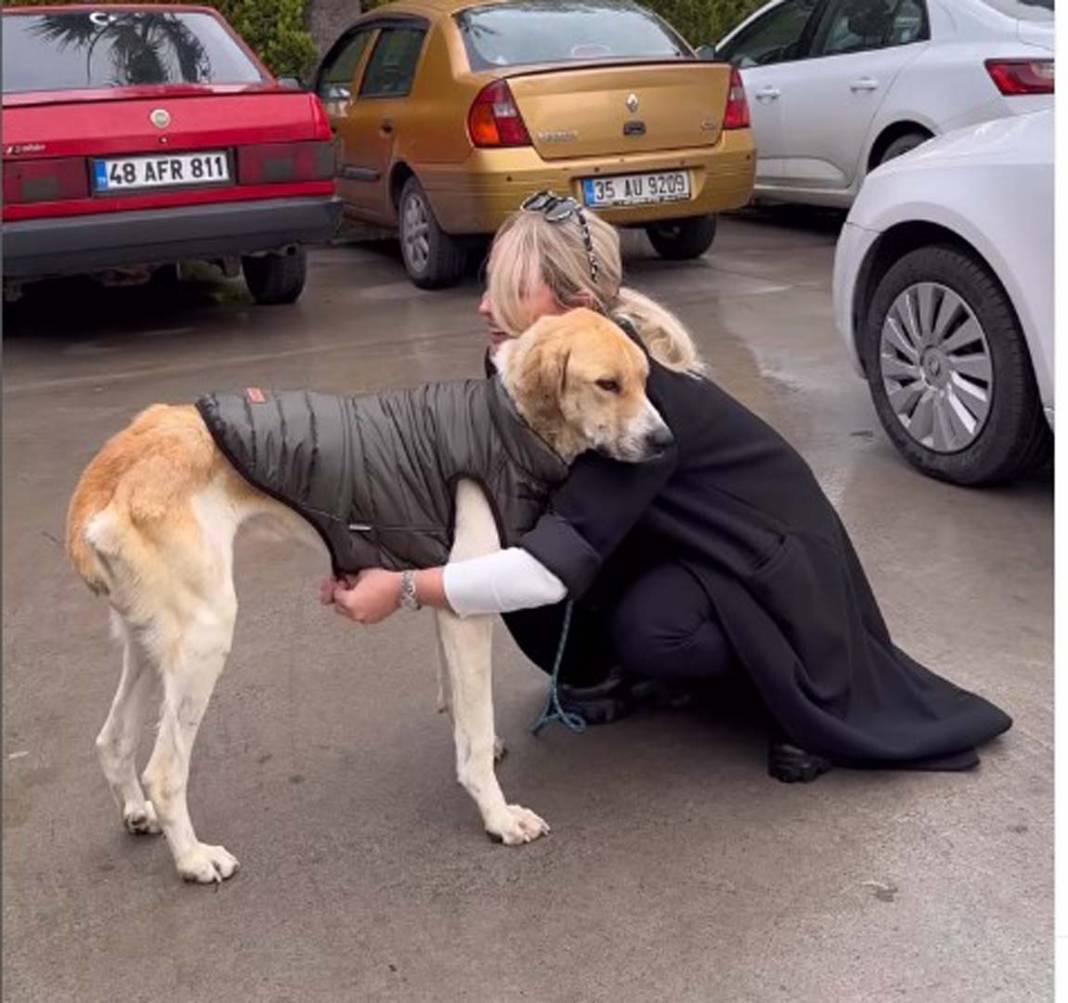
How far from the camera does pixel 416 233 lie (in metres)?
8.73

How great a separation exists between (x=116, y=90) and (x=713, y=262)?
3.77 metres

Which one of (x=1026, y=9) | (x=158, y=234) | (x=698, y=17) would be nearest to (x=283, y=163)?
(x=158, y=234)

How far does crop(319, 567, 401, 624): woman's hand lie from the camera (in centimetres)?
281

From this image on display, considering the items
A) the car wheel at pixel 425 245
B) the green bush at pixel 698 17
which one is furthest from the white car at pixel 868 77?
the green bush at pixel 698 17

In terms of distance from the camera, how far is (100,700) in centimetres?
363

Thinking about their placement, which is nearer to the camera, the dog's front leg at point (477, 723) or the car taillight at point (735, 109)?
the dog's front leg at point (477, 723)

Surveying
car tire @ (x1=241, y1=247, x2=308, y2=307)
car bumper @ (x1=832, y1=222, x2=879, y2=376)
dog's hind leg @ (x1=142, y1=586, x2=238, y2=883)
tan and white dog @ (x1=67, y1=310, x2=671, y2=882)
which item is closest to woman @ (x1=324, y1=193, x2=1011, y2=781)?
tan and white dog @ (x1=67, y1=310, x2=671, y2=882)

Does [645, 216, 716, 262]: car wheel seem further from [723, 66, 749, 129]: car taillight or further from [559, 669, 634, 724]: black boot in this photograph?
[559, 669, 634, 724]: black boot

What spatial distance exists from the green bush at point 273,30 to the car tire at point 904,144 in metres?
5.35

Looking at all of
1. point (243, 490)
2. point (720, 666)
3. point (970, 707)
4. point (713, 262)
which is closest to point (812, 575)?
point (720, 666)

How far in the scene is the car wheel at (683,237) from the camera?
354 inches

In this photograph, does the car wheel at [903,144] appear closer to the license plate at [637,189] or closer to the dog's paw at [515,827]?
the license plate at [637,189]

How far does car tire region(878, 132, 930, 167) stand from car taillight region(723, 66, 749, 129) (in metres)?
0.86

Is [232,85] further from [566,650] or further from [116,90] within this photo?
[566,650]
